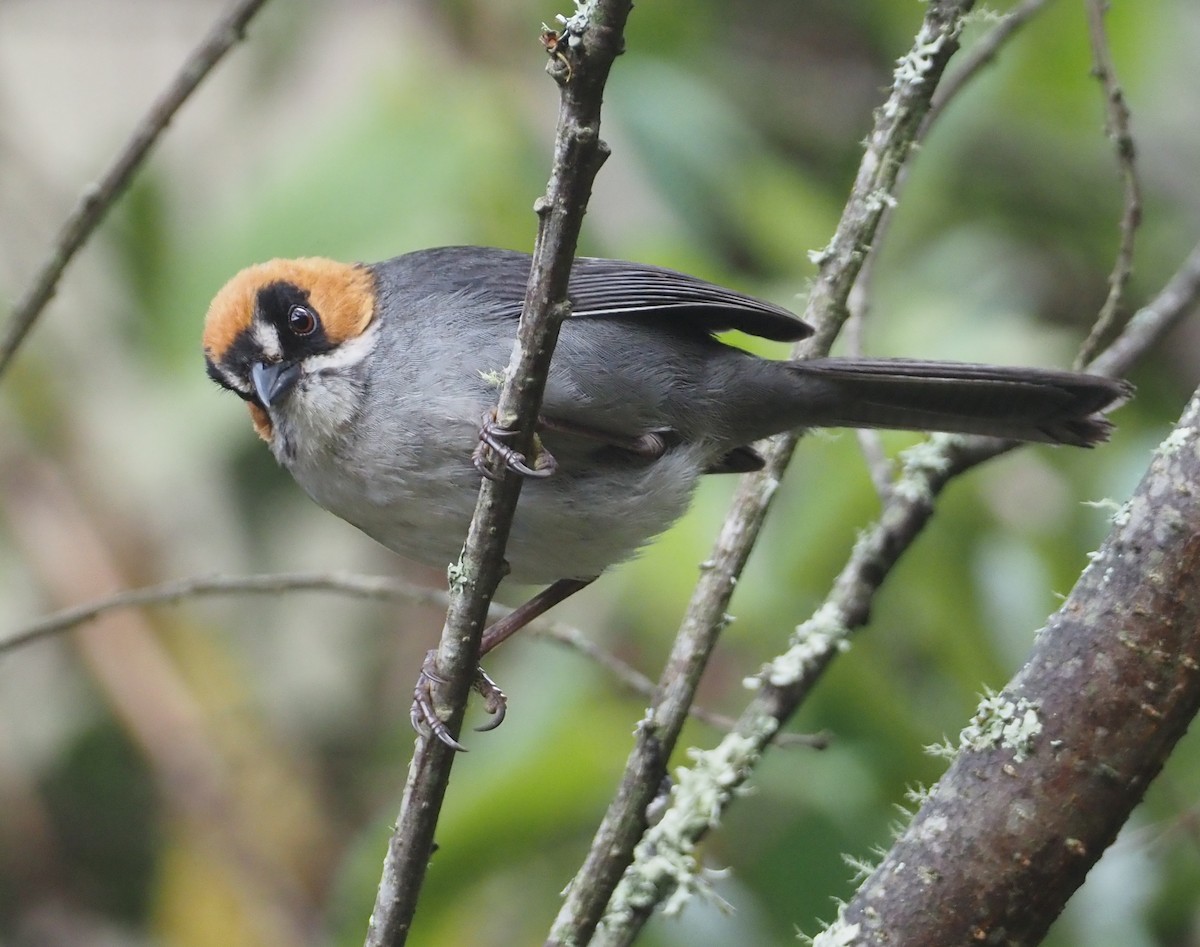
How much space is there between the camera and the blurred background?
3559mm

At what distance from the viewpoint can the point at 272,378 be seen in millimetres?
3465

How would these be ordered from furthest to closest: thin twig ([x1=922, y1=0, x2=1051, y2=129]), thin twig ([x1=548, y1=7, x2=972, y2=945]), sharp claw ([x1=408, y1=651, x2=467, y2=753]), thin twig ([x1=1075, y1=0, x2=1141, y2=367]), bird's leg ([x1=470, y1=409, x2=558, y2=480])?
thin twig ([x1=922, y1=0, x2=1051, y2=129]) < thin twig ([x1=1075, y1=0, x2=1141, y2=367]) < thin twig ([x1=548, y1=7, x2=972, y2=945]) < sharp claw ([x1=408, y1=651, x2=467, y2=753]) < bird's leg ([x1=470, y1=409, x2=558, y2=480])

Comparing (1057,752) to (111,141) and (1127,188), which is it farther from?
(111,141)

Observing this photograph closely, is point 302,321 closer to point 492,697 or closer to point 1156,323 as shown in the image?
point 492,697

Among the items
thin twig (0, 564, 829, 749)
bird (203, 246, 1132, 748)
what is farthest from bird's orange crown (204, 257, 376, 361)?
thin twig (0, 564, 829, 749)

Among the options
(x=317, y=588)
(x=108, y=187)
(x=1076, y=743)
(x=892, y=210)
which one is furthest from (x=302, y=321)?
(x=1076, y=743)

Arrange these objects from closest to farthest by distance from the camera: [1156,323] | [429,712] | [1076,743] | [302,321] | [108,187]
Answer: [1076,743], [429,712], [108,187], [1156,323], [302,321]

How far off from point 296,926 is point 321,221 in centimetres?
279

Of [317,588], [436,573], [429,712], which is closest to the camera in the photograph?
[429,712]

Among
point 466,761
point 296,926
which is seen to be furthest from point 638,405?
point 296,926

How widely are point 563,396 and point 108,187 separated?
3.74 ft

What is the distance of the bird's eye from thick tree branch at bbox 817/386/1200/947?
2.08 m

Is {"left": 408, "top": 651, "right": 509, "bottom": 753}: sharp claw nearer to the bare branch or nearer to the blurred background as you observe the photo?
the blurred background

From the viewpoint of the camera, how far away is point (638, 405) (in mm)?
3363
